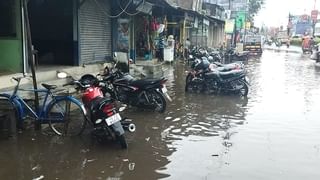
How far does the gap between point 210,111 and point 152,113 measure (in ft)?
5.00

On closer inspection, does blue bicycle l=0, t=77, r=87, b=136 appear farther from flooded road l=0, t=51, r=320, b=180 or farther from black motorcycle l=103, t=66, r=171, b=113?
black motorcycle l=103, t=66, r=171, b=113

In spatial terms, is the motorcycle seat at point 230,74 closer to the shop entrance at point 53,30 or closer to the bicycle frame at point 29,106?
the shop entrance at point 53,30

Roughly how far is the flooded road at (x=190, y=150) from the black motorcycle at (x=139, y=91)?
0.27 meters

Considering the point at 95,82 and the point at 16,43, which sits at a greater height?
the point at 16,43

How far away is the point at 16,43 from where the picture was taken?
10.9m

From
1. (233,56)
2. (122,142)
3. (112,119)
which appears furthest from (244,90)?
(233,56)

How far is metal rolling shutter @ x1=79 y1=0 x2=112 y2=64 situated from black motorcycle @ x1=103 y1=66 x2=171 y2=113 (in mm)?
4440

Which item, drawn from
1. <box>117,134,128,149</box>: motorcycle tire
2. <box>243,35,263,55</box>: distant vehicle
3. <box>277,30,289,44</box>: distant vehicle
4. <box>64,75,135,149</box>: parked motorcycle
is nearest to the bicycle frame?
<box>64,75,135,149</box>: parked motorcycle

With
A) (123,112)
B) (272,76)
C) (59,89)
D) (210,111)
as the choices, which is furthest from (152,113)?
(272,76)

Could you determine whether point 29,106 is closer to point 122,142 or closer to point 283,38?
point 122,142

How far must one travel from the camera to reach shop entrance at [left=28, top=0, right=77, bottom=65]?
13.4m

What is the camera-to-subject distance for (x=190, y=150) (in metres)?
6.70

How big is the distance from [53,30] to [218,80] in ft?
18.5

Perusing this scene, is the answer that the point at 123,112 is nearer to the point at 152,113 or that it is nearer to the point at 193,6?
the point at 152,113
